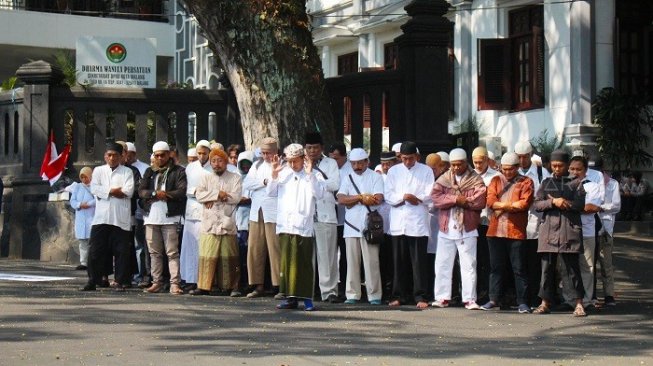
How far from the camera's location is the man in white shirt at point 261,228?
52.7 ft

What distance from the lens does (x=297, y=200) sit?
14781 mm

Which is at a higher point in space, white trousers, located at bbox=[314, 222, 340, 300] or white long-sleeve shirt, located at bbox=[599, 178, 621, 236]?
white long-sleeve shirt, located at bbox=[599, 178, 621, 236]

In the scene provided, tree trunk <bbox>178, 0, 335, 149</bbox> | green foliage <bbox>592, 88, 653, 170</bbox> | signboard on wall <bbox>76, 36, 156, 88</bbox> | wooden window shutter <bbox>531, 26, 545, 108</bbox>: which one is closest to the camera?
tree trunk <bbox>178, 0, 335, 149</bbox>

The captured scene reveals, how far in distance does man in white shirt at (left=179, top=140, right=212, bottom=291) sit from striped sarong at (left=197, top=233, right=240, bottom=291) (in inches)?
15.7

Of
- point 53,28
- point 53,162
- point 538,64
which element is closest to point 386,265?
point 53,162

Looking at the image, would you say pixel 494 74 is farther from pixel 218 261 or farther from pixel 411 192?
pixel 218 261

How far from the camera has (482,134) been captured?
29078 millimetres

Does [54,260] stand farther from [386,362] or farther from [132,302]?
[386,362]

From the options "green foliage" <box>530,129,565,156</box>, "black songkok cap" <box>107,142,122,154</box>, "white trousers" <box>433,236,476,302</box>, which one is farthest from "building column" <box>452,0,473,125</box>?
"white trousers" <box>433,236,476,302</box>

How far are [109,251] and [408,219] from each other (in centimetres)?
385

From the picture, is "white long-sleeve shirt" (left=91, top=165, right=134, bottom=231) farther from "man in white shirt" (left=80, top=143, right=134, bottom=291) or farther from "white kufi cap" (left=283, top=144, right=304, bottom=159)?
"white kufi cap" (left=283, top=144, right=304, bottom=159)

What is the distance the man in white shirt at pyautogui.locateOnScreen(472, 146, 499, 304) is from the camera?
51.0 ft

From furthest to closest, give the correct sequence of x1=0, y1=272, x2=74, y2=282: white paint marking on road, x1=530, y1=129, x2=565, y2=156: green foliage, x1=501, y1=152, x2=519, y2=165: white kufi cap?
x1=530, y1=129, x2=565, y2=156: green foliage
x1=0, y1=272, x2=74, y2=282: white paint marking on road
x1=501, y1=152, x2=519, y2=165: white kufi cap

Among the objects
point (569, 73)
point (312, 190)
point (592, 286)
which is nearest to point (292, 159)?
point (312, 190)
